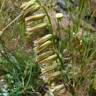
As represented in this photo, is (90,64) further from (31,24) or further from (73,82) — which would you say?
(31,24)

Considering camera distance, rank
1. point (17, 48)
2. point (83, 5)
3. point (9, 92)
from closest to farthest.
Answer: point (83, 5) < point (9, 92) < point (17, 48)

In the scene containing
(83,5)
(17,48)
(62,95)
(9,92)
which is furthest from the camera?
(17,48)

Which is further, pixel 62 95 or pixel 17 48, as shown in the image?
pixel 17 48

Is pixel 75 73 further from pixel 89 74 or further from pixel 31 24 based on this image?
pixel 31 24

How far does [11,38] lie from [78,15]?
1.02 metres

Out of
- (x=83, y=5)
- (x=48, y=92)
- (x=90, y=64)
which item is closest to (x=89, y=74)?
(x=90, y=64)

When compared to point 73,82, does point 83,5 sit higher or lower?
higher

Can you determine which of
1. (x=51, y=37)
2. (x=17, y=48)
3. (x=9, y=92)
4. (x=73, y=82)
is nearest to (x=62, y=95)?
(x=73, y=82)

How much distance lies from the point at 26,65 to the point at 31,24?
0.51 m

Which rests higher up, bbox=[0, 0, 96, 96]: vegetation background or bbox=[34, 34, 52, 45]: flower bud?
bbox=[34, 34, 52, 45]: flower bud

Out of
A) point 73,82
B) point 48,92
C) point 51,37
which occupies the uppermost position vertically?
point 51,37

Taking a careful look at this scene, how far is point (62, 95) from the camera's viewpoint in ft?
8.01

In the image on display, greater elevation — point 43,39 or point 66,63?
point 43,39

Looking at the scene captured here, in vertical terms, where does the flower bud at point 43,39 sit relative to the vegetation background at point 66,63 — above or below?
above
